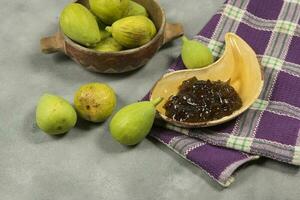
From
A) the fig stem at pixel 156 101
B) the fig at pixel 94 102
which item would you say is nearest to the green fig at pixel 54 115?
the fig at pixel 94 102

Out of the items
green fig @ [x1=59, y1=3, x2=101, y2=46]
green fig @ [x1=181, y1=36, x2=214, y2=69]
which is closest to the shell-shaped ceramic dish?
green fig @ [x1=181, y1=36, x2=214, y2=69]

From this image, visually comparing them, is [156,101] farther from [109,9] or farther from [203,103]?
[109,9]

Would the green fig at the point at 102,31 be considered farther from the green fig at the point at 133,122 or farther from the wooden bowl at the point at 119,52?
the green fig at the point at 133,122

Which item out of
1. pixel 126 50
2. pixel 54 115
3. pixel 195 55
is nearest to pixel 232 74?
pixel 195 55

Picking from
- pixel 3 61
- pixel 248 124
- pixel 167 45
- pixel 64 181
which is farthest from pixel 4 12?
pixel 248 124

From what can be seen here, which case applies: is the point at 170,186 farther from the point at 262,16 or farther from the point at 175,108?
the point at 262,16

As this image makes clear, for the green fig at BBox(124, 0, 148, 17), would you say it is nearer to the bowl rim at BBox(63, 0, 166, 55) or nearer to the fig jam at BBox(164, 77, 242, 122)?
the bowl rim at BBox(63, 0, 166, 55)
